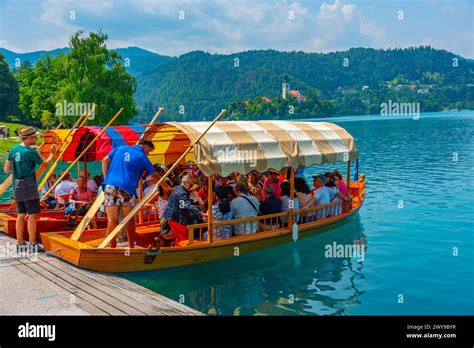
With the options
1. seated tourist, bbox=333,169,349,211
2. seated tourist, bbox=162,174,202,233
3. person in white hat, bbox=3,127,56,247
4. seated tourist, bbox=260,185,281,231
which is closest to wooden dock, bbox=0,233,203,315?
person in white hat, bbox=3,127,56,247

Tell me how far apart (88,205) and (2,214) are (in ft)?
7.44

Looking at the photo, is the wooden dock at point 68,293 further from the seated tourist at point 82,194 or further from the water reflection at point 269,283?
the seated tourist at point 82,194

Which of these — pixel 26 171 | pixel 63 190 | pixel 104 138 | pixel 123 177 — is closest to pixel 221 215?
pixel 123 177

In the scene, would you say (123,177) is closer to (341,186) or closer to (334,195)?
(334,195)

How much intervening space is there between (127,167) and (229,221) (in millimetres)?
3035

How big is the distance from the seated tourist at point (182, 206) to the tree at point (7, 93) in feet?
281

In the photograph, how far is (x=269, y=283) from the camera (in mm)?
11484

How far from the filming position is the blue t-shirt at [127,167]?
32.9 ft

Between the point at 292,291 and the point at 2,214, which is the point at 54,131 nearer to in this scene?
the point at 2,214

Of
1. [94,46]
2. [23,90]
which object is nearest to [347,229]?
[94,46]

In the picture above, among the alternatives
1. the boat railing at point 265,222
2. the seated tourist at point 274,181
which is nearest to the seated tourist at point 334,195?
the boat railing at point 265,222

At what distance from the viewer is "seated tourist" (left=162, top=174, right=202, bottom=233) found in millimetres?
11125

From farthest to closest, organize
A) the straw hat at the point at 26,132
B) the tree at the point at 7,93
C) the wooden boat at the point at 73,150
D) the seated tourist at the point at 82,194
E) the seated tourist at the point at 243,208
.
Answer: the tree at the point at 7,93
the seated tourist at the point at 82,194
the wooden boat at the point at 73,150
the seated tourist at the point at 243,208
the straw hat at the point at 26,132

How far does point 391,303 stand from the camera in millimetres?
10367
